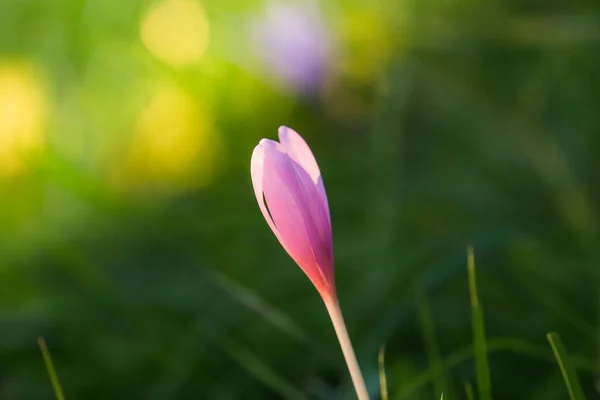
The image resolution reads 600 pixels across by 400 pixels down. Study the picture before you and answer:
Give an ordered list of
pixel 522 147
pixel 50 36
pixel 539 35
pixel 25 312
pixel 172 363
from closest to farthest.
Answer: pixel 172 363 → pixel 25 312 → pixel 539 35 → pixel 522 147 → pixel 50 36

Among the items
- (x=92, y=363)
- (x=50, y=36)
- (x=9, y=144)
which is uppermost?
(x=50, y=36)

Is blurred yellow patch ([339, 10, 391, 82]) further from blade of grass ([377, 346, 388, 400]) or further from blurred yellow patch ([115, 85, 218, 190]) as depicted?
blade of grass ([377, 346, 388, 400])

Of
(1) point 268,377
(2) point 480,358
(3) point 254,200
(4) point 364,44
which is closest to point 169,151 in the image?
(3) point 254,200

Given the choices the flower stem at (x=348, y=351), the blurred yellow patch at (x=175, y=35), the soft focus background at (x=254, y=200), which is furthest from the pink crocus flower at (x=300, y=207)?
the blurred yellow patch at (x=175, y=35)

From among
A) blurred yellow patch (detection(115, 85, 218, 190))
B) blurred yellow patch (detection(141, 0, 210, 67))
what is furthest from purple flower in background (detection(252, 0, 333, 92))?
blurred yellow patch (detection(115, 85, 218, 190))

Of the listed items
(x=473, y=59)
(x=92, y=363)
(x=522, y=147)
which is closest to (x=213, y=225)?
(x=92, y=363)

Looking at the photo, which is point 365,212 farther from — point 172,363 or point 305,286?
point 172,363

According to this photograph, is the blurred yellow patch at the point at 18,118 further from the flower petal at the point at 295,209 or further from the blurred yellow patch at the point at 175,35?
the flower petal at the point at 295,209

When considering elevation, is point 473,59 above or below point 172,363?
above
